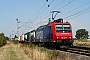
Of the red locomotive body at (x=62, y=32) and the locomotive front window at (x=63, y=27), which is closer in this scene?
the red locomotive body at (x=62, y=32)

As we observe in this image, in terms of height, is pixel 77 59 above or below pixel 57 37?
below

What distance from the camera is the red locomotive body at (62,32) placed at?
24273mm

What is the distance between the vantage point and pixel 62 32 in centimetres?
2478

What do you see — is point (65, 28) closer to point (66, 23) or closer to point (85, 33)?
point (66, 23)

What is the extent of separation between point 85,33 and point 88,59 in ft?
400

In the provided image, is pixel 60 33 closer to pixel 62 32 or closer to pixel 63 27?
pixel 62 32

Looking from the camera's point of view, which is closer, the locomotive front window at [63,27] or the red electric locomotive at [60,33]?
the red electric locomotive at [60,33]

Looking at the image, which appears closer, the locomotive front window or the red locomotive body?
the red locomotive body

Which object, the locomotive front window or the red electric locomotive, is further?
the locomotive front window

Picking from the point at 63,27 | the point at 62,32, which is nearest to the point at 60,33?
the point at 62,32

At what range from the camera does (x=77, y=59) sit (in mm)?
14938

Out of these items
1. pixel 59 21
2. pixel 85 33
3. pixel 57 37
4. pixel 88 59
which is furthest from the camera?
pixel 85 33

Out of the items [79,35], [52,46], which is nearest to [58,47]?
[52,46]

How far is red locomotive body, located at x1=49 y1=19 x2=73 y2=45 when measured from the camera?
79.6ft
